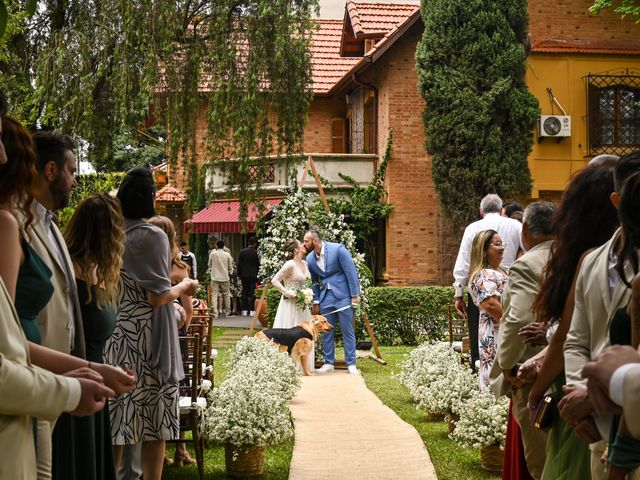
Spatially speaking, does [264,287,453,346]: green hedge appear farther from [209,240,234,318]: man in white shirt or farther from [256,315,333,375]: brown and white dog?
[209,240,234,318]: man in white shirt

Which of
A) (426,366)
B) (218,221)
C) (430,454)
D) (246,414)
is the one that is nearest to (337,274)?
(426,366)

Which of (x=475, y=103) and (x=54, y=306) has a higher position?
(x=475, y=103)

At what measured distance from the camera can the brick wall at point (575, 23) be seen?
2817 centimetres

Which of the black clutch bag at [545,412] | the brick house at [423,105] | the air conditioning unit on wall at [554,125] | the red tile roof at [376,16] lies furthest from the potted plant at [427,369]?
the red tile roof at [376,16]

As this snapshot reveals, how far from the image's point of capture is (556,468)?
14.7 feet

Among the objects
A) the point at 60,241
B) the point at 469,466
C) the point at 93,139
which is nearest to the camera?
the point at 60,241

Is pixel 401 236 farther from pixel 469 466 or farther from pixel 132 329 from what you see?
pixel 132 329

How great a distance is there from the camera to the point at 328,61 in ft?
115

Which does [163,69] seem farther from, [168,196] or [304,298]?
[168,196]

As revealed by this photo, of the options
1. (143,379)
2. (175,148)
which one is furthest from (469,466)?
(175,148)

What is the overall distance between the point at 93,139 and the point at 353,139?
655 inches

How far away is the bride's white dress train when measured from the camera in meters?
16.5

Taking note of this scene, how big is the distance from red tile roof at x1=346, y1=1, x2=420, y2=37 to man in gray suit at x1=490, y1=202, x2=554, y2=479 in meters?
25.1

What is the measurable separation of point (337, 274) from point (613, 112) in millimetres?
13796
